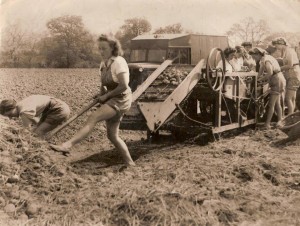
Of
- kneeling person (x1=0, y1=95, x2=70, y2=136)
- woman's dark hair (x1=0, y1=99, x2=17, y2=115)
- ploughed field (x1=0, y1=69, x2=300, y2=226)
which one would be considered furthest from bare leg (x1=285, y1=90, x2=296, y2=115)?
woman's dark hair (x1=0, y1=99, x2=17, y2=115)

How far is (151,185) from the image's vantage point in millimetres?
3891

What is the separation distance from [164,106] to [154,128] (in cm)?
32

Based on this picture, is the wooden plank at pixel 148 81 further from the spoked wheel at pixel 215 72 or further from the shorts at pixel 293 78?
the shorts at pixel 293 78

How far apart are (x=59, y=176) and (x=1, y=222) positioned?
83 centimetres

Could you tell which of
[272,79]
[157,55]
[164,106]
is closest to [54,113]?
[164,106]

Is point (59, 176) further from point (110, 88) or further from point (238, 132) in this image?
point (238, 132)

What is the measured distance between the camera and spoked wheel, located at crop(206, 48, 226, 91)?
5887mm

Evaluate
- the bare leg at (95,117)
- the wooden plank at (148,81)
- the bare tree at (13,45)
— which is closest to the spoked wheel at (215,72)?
the wooden plank at (148,81)

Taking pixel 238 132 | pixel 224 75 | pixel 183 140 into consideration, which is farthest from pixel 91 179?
pixel 238 132

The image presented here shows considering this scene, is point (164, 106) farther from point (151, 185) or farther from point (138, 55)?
point (138, 55)

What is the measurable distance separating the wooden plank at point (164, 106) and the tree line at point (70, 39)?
217 centimetres

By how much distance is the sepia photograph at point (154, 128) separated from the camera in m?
3.37

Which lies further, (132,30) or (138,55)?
(132,30)

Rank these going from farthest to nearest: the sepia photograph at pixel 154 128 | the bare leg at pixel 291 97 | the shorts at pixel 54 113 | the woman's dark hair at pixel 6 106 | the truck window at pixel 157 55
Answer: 1. the truck window at pixel 157 55
2. the bare leg at pixel 291 97
3. the shorts at pixel 54 113
4. the woman's dark hair at pixel 6 106
5. the sepia photograph at pixel 154 128
